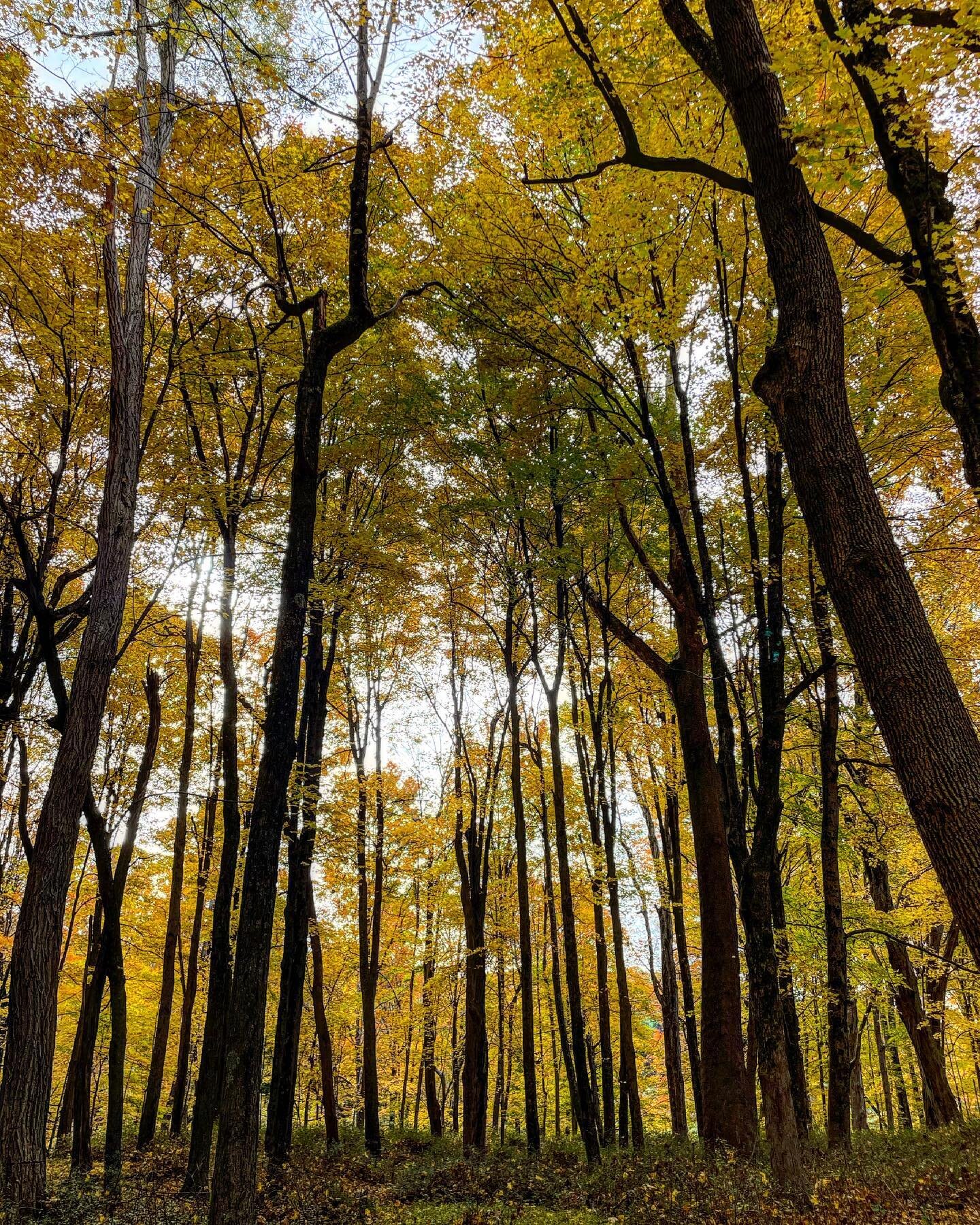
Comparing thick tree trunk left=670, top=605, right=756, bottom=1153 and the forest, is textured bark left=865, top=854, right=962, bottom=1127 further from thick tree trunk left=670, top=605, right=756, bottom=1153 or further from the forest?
thick tree trunk left=670, top=605, right=756, bottom=1153

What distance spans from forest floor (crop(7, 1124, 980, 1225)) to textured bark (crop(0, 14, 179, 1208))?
0.60 metres

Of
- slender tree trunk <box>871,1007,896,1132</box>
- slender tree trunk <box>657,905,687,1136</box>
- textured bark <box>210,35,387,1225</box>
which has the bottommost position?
slender tree trunk <box>871,1007,896,1132</box>

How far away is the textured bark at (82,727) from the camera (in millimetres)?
5184

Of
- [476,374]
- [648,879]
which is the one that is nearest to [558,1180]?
[648,879]

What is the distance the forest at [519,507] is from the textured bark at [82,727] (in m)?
0.04

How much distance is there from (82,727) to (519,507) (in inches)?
254

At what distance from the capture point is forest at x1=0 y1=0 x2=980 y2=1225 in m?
4.20

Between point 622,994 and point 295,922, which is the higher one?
point 295,922

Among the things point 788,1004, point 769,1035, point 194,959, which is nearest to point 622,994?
point 788,1004

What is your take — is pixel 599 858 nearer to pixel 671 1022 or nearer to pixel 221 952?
pixel 671 1022

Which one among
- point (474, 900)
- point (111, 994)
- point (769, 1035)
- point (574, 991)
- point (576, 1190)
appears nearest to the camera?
point (769, 1035)

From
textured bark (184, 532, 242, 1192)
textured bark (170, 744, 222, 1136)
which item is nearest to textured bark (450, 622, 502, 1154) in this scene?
textured bark (184, 532, 242, 1192)

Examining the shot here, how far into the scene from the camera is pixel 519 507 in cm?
1011

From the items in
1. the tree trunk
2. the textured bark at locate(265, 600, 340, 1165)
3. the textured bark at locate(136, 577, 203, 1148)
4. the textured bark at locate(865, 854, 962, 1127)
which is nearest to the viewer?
the tree trunk
